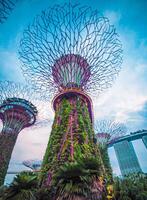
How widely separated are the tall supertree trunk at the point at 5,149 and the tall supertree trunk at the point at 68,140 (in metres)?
13.8

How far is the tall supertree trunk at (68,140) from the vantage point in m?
10.4

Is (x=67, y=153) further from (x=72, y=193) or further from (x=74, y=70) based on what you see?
(x=74, y=70)

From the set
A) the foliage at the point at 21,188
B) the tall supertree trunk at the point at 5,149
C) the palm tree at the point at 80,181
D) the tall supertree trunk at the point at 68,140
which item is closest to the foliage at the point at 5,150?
Answer: the tall supertree trunk at the point at 5,149

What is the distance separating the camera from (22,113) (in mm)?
28109

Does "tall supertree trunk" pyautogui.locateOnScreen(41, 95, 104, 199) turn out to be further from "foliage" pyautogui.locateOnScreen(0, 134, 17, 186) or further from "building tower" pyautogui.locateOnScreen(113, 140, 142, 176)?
"building tower" pyautogui.locateOnScreen(113, 140, 142, 176)

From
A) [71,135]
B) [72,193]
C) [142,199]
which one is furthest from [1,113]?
[142,199]

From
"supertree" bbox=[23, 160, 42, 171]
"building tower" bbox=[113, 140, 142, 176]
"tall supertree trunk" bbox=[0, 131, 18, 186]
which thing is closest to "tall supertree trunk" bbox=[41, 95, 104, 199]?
"tall supertree trunk" bbox=[0, 131, 18, 186]

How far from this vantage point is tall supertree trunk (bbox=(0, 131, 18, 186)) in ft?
72.8

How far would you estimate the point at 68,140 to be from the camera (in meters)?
11.6

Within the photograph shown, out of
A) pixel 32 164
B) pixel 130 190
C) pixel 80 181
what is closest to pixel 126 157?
pixel 32 164

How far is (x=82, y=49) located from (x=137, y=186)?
1295 cm

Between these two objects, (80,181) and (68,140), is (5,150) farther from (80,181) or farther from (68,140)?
(80,181)

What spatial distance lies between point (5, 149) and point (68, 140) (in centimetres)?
1660

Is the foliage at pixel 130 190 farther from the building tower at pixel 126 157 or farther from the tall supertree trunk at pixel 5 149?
the building tower at pixel 126 157
